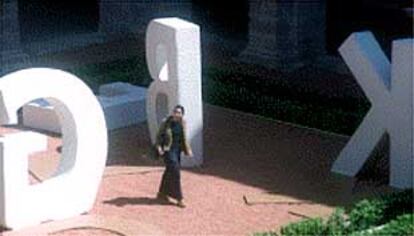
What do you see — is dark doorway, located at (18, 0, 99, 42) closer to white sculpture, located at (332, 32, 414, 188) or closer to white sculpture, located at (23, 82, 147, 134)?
white sculpture, located at (23, 82, 147, 134)

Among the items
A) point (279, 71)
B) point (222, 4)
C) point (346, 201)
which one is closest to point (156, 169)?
point (346, 201)

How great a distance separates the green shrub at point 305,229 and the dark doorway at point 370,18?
13340 mm

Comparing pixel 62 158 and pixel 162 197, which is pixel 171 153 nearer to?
pixel 162 197

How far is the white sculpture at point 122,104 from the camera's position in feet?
73.1

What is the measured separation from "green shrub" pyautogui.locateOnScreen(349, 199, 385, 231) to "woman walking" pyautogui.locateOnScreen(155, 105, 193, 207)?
2.91m

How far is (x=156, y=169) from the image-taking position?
19781 millimetres

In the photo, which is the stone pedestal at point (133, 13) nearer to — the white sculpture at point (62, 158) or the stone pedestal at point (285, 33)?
the stone pedestal at point (285, 33)

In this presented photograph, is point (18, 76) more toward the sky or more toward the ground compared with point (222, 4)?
more toward the sky

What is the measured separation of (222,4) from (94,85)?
813cm

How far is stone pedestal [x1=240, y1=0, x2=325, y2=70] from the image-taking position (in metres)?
26.8

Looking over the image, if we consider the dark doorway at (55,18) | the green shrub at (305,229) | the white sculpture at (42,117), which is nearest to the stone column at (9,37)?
the dark doorway at (55,18)

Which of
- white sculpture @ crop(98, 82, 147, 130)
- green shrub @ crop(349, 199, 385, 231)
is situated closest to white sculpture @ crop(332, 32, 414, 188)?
green shrub @ crop(349, 199, 385, 231)

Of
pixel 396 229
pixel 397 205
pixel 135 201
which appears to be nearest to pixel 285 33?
pixel 135 201

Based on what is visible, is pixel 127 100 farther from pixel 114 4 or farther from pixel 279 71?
pixel 114 4
